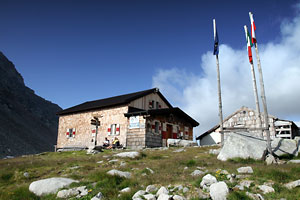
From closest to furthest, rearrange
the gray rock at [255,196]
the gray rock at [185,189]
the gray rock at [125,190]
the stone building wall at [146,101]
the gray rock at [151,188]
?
the gray rock at [255,196]
the gray rock at [185,189]
the gray rock at [151,188]
the gray rock at [125,190]
the stone building wall at [146,101]

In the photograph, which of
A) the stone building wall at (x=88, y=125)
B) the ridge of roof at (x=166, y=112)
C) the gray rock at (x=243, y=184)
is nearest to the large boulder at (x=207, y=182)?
the gray rock at (x=243, y=184)

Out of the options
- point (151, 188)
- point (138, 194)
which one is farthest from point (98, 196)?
point (151, 188)

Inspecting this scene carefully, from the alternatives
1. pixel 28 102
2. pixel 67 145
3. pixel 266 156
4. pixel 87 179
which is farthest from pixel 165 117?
pixel 28 102

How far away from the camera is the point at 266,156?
377 inches

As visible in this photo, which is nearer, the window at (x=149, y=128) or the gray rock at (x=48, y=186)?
the gray rock at (x=48, y=186)

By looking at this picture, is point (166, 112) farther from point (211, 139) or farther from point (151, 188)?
point (151, 188)

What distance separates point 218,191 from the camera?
5.00 m

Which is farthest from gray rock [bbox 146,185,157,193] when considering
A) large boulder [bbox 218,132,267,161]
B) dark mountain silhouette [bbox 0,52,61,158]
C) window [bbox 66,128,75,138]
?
dark mountain silhouette [bbox 0,52,61,158]

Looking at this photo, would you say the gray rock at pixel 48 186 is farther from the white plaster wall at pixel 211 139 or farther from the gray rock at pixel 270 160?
the white plaster wall at pixel 211 139

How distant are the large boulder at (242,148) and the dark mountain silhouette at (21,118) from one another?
172 ft

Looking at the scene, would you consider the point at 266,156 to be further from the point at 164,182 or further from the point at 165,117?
the point at 165,117

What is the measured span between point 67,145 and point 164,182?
25138 millimetres

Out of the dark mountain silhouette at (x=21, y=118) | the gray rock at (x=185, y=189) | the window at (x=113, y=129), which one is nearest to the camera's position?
the gray rock at (x=185, y=189)

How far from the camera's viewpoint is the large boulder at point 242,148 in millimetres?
9484
